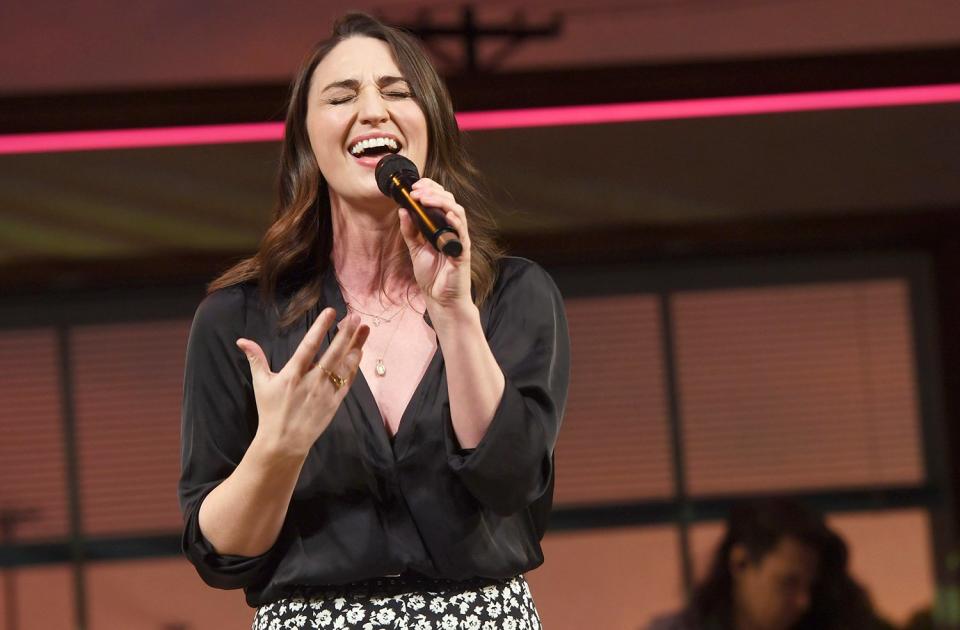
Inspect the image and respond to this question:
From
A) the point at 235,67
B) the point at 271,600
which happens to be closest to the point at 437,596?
the point at 271,600

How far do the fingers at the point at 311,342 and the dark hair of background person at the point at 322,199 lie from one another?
22cm

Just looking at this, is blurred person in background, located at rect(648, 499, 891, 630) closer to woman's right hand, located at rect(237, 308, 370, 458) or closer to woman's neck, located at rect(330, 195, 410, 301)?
woman's neck, located at rect(330, 195, 410, 301)

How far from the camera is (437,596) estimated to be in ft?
4.45

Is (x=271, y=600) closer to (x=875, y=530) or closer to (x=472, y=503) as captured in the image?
(x=472, y=503)

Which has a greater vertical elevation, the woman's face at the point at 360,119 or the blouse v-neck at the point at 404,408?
the woman's face at the point at 360,119

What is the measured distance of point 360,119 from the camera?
144cm

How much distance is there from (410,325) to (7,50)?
2.22 meters

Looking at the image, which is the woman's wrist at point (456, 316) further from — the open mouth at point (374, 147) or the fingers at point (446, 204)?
the open mouth at point (374, 147)

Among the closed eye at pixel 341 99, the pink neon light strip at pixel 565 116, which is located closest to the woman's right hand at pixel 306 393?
the closed eye at pixel 341 99

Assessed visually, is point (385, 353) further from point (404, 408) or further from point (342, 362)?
point (342, 362)

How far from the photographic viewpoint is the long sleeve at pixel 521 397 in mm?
1258

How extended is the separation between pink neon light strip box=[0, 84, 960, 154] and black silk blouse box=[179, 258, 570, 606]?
6.42 ft

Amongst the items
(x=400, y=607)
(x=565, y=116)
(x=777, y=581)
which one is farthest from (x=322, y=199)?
(x=777, y=581)

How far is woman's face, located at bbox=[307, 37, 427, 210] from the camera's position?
1.43m
